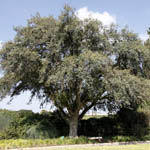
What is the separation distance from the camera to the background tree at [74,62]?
14.5m

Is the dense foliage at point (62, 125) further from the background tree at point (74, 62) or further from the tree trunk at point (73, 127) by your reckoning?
→ the background tree at point (74, 62)

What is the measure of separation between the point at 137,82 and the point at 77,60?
4.54m

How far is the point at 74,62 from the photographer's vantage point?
14.6 m

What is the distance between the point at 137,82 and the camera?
15234 mm

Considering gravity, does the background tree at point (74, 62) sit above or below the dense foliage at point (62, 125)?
above

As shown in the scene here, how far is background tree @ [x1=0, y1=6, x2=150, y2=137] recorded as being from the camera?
14531mm

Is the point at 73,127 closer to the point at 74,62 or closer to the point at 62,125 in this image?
the point at 62,125

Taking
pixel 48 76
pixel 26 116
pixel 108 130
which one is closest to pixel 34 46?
pixel 48 76

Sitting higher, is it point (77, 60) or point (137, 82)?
point (77, 60)

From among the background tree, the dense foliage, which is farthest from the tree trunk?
the dense foliage

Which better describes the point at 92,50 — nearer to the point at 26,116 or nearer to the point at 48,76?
the point at 48,76

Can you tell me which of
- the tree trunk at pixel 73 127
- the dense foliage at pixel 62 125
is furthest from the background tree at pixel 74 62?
the dense foliage at pixel 62 125

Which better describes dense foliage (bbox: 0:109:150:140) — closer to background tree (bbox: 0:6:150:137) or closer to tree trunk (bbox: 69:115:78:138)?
tree trunk (bbox: 69:115:78:138)

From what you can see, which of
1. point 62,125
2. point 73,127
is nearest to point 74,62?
point 73,127
